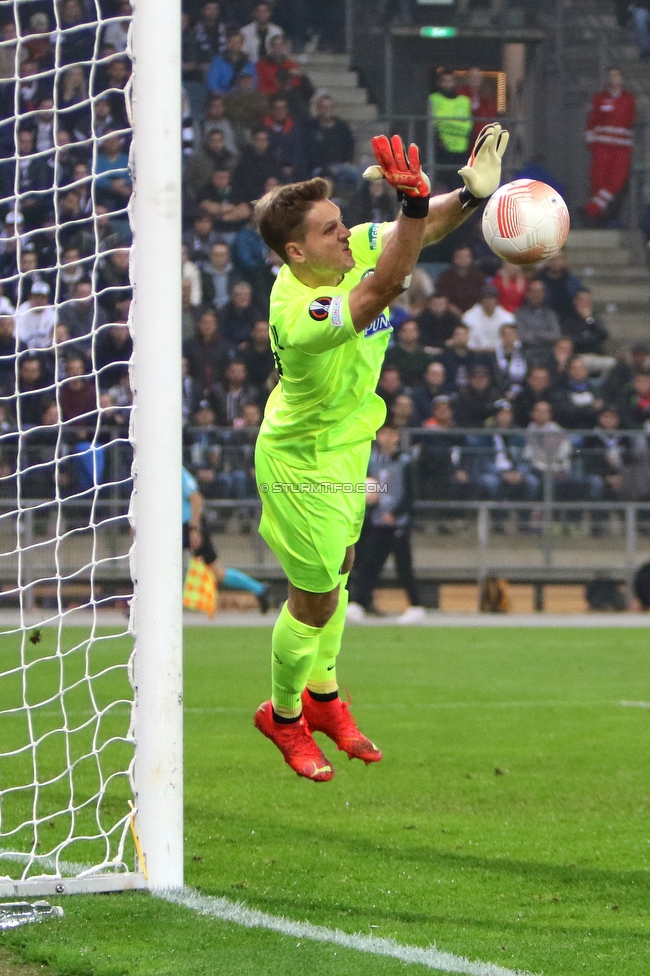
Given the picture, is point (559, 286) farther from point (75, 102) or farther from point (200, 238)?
Result: point (75, 102)

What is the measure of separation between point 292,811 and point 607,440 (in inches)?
414

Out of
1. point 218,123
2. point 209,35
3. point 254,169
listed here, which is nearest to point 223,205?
point 254,169

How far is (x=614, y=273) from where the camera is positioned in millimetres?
20250

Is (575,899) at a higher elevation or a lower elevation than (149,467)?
lower

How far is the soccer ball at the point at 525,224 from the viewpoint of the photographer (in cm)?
474

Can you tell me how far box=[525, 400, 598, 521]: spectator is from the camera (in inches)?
605

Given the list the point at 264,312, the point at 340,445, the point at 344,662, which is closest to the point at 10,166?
the point at 264,312

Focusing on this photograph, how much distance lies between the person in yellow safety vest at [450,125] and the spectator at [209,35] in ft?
10.1

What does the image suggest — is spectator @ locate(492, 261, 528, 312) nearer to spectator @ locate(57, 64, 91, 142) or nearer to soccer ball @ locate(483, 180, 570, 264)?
spectator @ locate(57, 64, 91, 142)

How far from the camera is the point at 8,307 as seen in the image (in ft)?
50.6

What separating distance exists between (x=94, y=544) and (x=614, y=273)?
53.6 ft

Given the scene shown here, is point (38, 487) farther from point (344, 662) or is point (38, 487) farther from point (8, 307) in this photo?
point (344, 662)

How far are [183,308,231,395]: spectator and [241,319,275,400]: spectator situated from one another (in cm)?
23

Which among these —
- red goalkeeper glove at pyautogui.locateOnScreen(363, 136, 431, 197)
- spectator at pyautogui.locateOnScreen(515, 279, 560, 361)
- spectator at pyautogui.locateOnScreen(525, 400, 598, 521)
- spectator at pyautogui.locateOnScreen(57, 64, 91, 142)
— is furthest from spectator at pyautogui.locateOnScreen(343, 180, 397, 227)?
red goalkeeper glove at pyautogui.locateOnScreen(363, 136, 431, 197)
